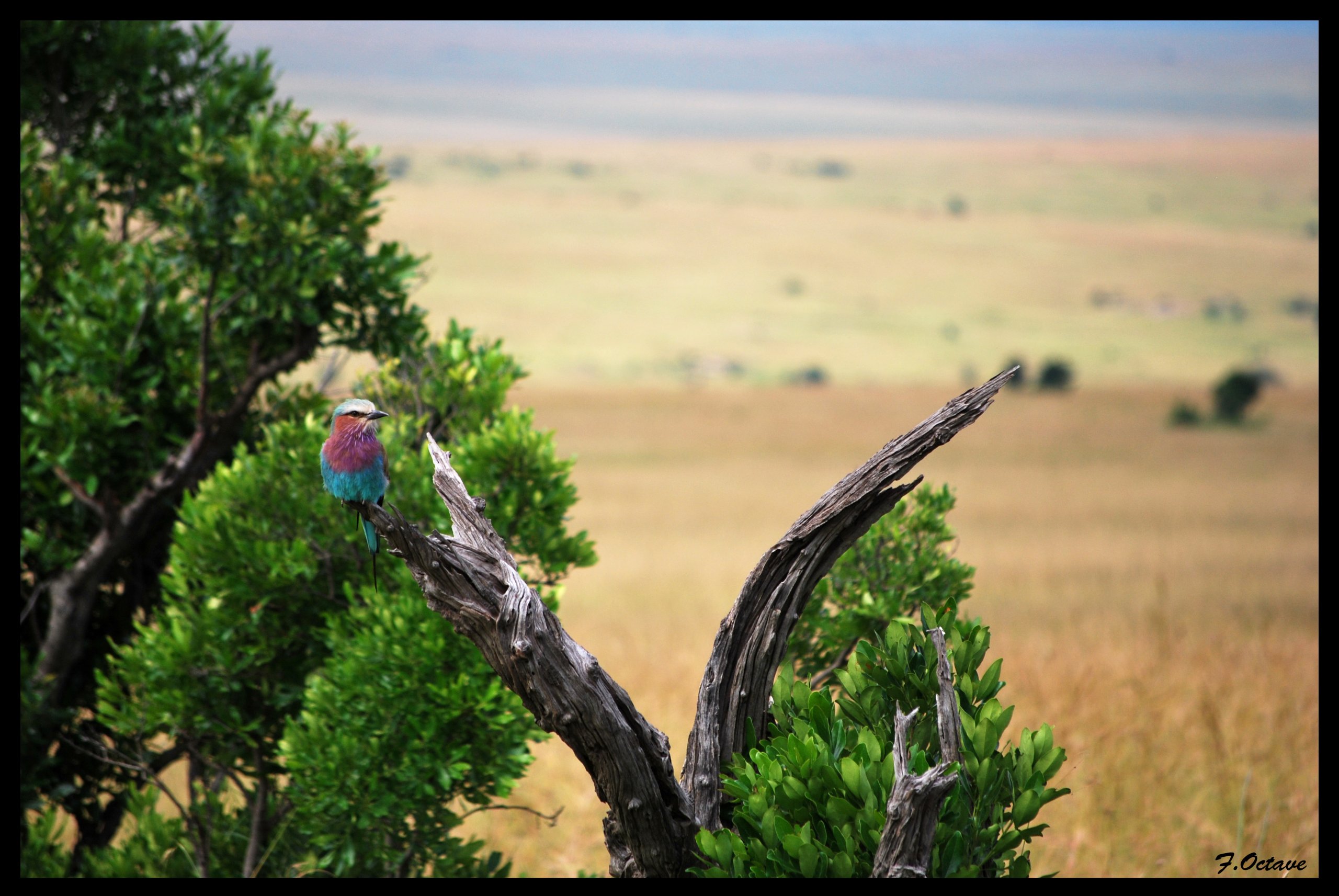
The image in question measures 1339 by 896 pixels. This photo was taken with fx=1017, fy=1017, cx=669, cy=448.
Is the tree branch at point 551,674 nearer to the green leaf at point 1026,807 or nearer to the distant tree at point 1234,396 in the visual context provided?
the green leaf at point 1026,807

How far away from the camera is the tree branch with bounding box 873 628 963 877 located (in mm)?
4004

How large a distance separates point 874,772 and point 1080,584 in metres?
19.2

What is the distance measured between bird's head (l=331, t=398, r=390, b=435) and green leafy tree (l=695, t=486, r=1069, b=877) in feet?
7.88

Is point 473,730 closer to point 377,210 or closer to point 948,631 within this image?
point 948,631

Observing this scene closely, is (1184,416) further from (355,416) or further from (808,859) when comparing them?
(355,416)

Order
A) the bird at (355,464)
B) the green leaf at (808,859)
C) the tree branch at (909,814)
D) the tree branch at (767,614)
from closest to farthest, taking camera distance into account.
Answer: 1. the tree branch at (909,814)
2. the green leaf at (808,859)
3. the bird at (355,464)
4. the tree branch at (767,614)

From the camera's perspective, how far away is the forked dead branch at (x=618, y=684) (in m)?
4.67

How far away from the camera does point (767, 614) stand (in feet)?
17.6

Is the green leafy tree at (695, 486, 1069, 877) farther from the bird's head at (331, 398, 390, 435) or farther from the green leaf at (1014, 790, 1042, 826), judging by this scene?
the bird's head at (331, 398, 390, 435)

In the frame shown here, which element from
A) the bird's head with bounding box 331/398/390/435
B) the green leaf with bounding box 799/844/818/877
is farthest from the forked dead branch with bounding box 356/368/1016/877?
the bird's head with bounding box 331/398/390/435

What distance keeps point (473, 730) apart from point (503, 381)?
2.83 meters

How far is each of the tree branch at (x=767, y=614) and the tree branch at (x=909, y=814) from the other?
1074 millimetres

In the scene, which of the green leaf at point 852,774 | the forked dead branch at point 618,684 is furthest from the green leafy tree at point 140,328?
the green leaf at point 852,774

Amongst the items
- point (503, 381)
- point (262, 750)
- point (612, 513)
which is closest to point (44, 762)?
point (262, 750)
